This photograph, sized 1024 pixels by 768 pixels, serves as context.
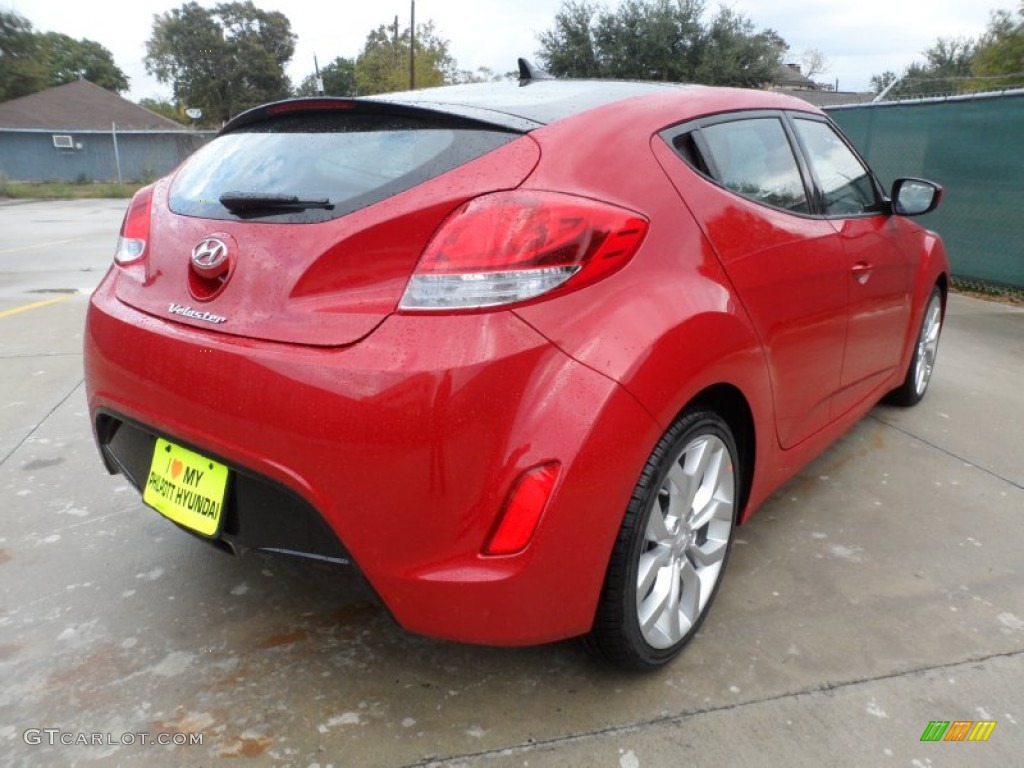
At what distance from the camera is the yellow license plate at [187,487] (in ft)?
5.74

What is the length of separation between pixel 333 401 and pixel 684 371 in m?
0.77

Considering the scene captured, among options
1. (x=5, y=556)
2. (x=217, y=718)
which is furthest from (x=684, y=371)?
(x=5, y=556)

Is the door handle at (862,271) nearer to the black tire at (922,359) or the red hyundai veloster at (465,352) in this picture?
the red hyundai veloster at (465,352)

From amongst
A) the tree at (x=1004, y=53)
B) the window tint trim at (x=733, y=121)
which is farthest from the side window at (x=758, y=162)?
the tree at (x=1004, y=53)

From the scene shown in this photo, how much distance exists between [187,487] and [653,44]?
27682 millimetres

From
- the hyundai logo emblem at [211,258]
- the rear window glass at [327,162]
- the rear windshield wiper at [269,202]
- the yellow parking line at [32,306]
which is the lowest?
the yellow parking line at [32,306]

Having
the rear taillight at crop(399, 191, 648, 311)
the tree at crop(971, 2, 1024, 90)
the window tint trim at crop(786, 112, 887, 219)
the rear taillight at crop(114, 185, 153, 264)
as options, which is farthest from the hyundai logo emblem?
the tree at crop(971, 2, 1024, 90)

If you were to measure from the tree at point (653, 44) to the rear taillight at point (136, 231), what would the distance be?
2612 centimetres

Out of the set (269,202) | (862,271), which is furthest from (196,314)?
(862,271)

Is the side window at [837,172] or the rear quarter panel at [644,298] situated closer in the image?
the rear quarter panel at [644,298]

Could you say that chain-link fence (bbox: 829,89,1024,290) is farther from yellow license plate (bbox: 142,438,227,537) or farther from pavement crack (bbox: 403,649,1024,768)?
yellow license plate (bbox: 142,438,227,537)

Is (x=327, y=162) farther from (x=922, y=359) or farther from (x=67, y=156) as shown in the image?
(x=67, y=156)

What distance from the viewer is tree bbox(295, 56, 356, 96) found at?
229 ft

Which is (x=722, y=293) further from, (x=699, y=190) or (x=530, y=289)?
(x=530, y=289)
